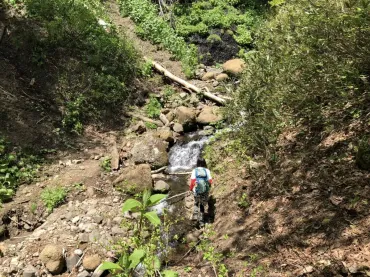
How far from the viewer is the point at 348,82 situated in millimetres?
5152

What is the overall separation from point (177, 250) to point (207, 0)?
17788mm

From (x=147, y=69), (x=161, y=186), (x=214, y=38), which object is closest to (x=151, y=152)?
(x=161, y=186)

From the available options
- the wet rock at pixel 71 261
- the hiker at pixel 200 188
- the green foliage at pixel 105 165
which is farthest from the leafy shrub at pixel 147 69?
the wet rock at pixel 71 261

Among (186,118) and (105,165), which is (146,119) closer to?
(186,118)

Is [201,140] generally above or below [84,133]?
below

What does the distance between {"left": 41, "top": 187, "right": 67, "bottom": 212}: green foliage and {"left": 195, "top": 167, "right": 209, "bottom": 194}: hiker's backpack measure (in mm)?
3808

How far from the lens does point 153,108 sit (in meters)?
13.4

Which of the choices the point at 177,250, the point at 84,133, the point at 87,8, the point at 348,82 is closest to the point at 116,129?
the point at 84,133

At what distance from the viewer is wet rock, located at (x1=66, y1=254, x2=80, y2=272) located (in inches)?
267

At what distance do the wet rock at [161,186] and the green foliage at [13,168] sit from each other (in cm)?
364

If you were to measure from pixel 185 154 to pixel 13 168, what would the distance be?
18.5ft

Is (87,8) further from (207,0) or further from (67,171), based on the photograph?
(67,171)

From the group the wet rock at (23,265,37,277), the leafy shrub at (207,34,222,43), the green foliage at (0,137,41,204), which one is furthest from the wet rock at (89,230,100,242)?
the leafy shrub at (207,34,222,43)

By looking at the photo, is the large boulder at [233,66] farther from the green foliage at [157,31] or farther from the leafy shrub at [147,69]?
the leafy shrub at [147,69]
